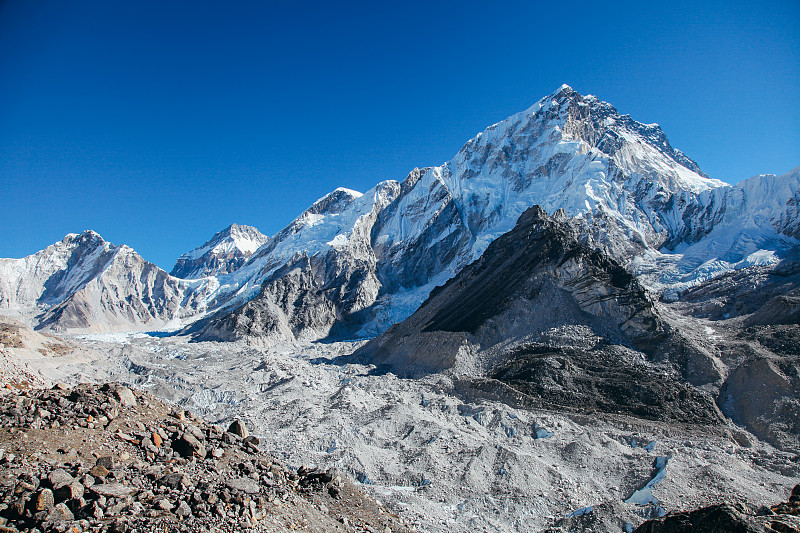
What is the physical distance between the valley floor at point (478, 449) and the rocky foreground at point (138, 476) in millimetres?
6079

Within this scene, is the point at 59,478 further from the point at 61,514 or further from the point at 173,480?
the point at 173,480

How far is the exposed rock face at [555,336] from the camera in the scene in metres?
32.0

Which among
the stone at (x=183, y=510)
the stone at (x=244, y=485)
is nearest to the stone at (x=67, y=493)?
the stone at (x=183, y=510)

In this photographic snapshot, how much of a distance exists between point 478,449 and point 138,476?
53.4ft

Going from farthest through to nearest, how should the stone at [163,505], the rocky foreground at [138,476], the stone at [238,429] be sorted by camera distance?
1. the stone at [238,429]
2. the stone at [163,505]
3. the rocky foreground at [138,476]

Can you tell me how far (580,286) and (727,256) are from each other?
5435 cm

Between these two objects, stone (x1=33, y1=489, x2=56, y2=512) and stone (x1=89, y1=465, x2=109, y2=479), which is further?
stone (x1=89, y1=465, x2=109, y2=479)

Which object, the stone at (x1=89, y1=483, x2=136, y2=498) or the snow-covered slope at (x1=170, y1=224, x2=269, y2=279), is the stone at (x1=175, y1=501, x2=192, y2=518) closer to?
the stone at (x1=89, y1=483, x2=136, y2=498)

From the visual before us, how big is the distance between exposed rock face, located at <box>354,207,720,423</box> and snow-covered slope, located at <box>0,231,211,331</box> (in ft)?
308

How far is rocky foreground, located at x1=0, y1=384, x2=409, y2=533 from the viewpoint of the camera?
7.67 meters

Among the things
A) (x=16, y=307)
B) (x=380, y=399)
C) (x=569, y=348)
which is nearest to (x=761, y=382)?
(x=569, y=348)

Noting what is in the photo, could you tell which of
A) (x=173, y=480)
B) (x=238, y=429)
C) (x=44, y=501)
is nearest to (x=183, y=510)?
(x=173, y=480)

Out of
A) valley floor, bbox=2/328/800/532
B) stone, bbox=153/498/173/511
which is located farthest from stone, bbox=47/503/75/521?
valley floor, bbox=2/328/800/532

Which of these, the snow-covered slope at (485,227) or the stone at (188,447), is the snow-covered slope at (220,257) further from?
the stone at (188,447)
